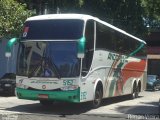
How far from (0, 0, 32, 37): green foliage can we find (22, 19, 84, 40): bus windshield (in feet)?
27.6

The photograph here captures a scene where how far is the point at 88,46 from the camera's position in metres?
16.5

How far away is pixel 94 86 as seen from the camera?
17500mm

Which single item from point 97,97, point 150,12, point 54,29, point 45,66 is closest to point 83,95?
point 45,66

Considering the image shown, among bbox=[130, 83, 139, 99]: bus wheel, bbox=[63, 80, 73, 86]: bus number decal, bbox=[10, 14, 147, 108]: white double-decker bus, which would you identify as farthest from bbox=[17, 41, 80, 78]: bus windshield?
bbox=[130, 83, 139, 99]: bus wheel

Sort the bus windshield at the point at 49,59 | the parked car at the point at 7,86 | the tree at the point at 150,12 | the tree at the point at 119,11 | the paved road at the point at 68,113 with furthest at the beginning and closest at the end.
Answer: the tree at the point at 150,12 < the tree at the point at 119,11 < the parked car at the point at 7,86 < the bus windshield at the point at 49,59 < the paved road at the point at 68,113

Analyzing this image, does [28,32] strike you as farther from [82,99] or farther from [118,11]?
[118,11]

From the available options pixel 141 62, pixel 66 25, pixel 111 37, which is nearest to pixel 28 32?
pixel 66 25

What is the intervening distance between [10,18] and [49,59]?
10.4 meters

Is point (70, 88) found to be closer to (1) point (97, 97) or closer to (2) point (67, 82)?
(2) point (67, 82)

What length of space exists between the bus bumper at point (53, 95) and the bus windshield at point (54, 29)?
2029mm

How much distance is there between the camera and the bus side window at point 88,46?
53.5 ft

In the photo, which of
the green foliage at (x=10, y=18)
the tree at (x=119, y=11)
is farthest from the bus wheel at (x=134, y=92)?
the tree at (x=119, y=11)

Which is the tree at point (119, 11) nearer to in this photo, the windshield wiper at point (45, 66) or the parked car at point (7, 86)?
the parked car at point (7, 86)

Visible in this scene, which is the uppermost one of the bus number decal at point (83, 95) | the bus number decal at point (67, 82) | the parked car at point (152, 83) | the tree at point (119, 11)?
the tree at point (119, 11)
